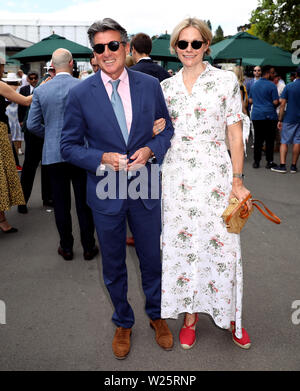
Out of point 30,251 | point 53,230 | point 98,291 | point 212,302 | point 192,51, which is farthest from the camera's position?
point 53,230

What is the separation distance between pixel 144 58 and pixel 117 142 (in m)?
2.69

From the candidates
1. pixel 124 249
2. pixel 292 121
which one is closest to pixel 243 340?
pixel 124 249

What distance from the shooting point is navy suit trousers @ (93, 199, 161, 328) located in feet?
8.21

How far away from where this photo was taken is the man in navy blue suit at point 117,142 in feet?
7.48

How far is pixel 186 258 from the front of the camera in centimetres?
268

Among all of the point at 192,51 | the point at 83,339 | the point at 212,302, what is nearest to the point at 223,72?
the point at 192,51

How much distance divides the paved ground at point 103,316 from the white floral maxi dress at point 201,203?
271 mm

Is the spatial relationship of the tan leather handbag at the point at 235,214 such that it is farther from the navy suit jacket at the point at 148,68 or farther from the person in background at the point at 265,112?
the person in background at the point at 265,112

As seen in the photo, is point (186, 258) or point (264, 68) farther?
point (264, 68)

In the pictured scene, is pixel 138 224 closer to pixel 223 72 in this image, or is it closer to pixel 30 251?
pixel 223 72

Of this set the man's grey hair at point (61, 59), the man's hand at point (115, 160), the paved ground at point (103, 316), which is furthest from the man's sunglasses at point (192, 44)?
the paved ground at point (103, 316)

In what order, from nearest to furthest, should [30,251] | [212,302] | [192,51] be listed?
[192,51] < [212,302] < [30,251]

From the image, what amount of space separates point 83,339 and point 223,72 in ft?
7.12

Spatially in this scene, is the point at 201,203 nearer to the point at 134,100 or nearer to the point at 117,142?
the point at 117,142
